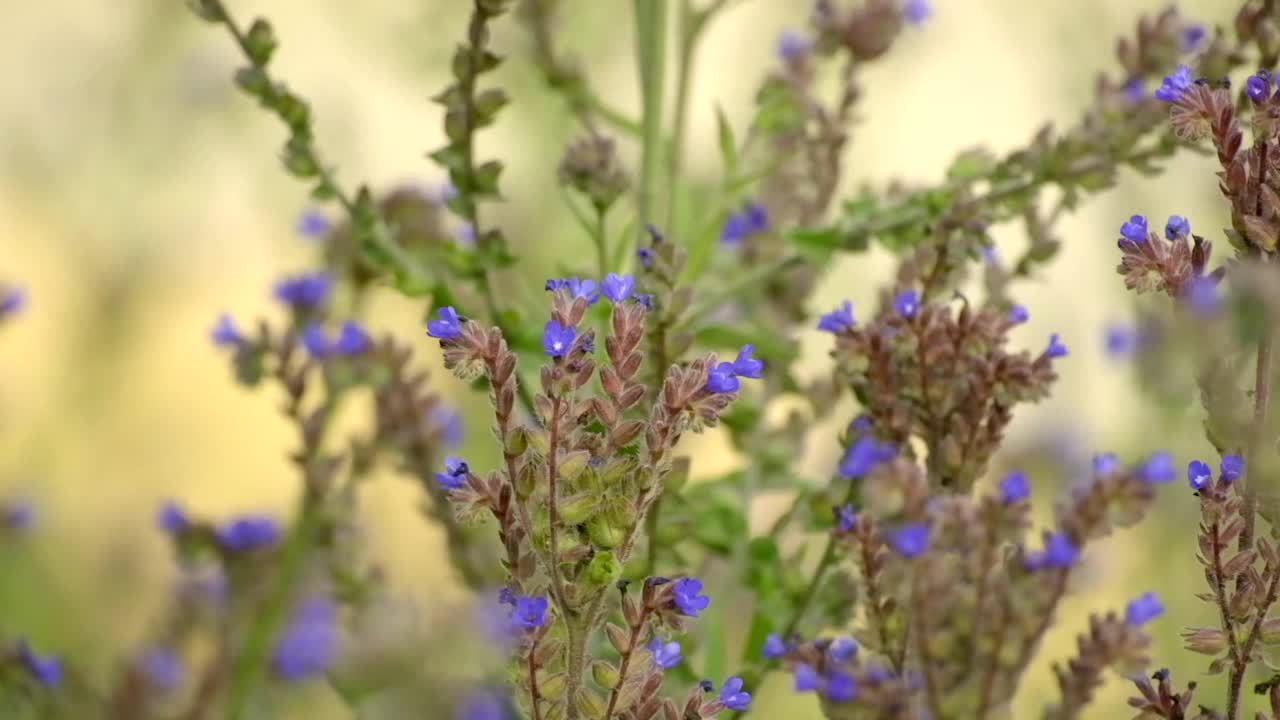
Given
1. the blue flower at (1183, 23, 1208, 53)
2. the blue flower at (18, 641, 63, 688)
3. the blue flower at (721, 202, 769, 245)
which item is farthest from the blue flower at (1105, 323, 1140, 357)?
the blue flower at (18, 641, 63, 688)

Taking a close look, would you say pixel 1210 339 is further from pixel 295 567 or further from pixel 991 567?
pixel 295 567

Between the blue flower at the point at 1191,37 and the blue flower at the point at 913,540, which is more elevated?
the blue flower at the point at 1191,37

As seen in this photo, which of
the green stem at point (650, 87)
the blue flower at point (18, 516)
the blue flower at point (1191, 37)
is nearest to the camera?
the green stem at point (650, 87)

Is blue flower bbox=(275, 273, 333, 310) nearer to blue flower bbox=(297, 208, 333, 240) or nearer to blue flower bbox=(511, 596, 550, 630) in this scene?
blue flower bbox=(297, 208, 333, 240)

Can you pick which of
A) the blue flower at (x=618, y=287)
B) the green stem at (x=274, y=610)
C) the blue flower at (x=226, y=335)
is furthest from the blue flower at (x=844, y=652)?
the blue flower at (x=226, y=335)

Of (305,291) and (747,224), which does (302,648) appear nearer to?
(305,291)

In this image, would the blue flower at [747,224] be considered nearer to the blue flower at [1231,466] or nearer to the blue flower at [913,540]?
the blue flower at [913,540]

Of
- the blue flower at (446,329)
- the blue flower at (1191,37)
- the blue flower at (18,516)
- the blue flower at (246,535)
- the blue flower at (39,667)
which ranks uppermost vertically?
the blue flower at (18,516)
